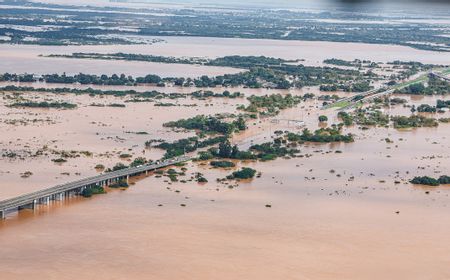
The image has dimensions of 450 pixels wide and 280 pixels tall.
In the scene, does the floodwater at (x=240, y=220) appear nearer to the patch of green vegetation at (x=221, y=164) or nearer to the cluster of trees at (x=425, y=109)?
the patch of green vegetation at (x=221, y=164)

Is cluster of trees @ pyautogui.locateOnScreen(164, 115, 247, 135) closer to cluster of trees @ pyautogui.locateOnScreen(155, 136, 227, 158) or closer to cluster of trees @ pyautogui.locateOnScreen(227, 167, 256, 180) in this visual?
cluster of trees @ pyautogui.locateOnScreen(155, 136, 227, 158)

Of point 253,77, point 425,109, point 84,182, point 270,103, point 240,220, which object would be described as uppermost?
point 253,77

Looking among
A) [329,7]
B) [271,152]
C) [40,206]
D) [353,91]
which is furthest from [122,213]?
[329,7]

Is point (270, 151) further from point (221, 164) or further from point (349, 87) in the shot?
point (349, 87)

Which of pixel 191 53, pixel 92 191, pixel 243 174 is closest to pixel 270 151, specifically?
pixel 243 174

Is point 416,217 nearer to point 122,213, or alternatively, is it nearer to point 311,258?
point 311,258

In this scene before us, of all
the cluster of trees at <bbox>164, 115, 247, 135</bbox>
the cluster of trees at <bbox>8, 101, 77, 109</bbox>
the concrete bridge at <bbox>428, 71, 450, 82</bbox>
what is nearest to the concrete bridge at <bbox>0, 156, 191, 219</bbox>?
the cluster of trees at <bbox>164, 115, 247, 135</bbox>

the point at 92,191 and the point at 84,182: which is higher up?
the point at 84,182
